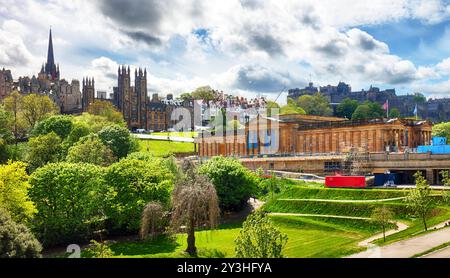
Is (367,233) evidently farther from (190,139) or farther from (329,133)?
(190,139)

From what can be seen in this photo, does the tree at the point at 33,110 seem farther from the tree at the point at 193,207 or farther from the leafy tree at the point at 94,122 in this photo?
the tree at the point at 193,207

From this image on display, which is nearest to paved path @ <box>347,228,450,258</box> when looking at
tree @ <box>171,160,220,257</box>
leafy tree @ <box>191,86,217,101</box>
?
tree @ <box>171,160,220,257</box>

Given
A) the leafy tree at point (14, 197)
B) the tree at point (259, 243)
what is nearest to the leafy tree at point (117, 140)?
the leafy tree at point (14, 197)

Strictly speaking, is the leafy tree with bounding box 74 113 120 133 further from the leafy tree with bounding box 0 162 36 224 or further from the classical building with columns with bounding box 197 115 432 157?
the leafy tree with bounding box 0 162 36 224

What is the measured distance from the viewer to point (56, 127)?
90.8m

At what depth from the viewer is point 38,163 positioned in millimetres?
74625

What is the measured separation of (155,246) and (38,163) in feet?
132

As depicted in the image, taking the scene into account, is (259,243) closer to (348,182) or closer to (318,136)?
(348,182)

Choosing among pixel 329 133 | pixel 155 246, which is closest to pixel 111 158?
pixel 155 246

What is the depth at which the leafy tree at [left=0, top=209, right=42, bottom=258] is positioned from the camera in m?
27.4

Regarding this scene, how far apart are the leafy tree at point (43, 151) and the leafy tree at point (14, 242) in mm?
46433

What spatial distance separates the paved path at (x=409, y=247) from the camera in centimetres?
2581

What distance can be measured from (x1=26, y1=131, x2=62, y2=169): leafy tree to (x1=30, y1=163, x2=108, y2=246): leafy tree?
28824mm

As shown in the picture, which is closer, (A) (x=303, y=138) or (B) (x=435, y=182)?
(B) (x=435, y=182)
